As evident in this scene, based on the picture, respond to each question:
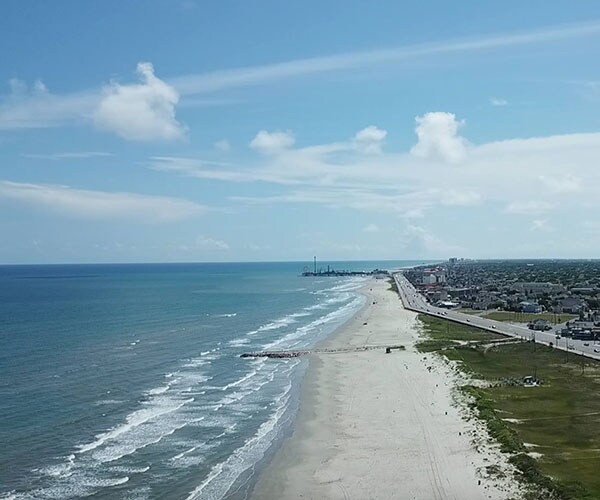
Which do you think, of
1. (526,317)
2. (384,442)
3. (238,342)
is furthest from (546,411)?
(526,317)

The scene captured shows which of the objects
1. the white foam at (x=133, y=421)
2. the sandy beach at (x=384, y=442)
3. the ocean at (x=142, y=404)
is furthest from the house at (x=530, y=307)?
the white foam at (x=133, y=421)

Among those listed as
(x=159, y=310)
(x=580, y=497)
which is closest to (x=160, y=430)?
(x=580, y=497)

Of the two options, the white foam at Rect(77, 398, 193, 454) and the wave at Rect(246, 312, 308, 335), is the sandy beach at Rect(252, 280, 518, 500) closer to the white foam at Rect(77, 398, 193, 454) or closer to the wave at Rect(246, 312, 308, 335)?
the white foam at Rect(77, 398, 193, 454)

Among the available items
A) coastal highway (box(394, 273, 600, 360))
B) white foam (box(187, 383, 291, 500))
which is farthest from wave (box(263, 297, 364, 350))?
white foam (box(187, 383, 291, 500))

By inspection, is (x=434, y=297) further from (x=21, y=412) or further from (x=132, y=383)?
(x=21, y=412)

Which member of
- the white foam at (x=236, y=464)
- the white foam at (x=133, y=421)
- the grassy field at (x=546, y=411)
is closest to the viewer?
the grassy field at (x=546, y=411)

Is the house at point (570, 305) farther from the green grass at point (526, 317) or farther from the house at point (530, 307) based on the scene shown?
the green grass at point (526, 317)

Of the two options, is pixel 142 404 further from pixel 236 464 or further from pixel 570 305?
pixel 570 305
